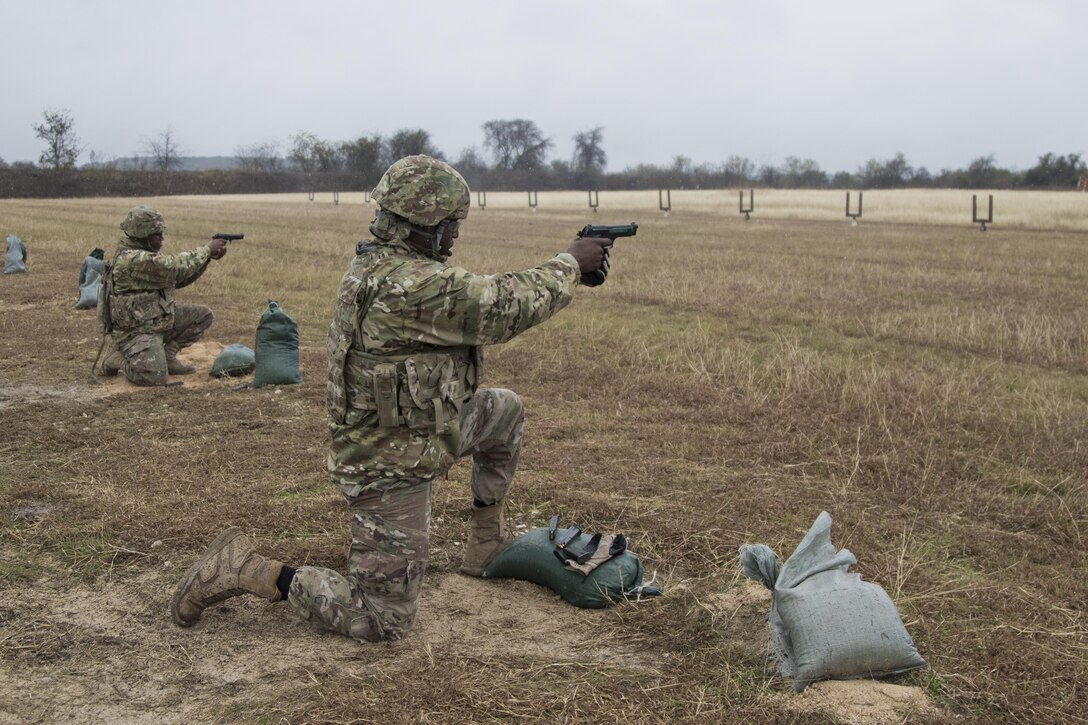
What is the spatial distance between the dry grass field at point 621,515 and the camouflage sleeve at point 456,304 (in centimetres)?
115

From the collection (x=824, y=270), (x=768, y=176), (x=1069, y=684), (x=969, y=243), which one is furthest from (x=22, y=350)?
(x=768, y=176)

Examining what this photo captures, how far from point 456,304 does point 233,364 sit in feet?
A: 17.2

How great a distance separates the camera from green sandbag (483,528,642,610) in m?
3.93

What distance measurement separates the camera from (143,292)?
7996 mm

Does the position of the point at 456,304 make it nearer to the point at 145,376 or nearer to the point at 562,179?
the point at 145,376

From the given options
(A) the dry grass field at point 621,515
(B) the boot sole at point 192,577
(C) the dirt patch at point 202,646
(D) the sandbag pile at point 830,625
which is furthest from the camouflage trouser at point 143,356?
(D) the sandbag pile at point 830,625

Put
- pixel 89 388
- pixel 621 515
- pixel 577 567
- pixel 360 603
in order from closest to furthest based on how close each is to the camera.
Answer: pixel 360 603, pixel 577 567, pixel 621 515, pixel 89 388

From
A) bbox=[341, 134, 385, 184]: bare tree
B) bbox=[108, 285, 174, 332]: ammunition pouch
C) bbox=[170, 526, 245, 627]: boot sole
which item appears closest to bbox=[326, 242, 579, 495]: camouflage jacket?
bbox=[170, 526, 245, 627]: boot sole

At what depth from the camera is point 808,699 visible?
10.5ft

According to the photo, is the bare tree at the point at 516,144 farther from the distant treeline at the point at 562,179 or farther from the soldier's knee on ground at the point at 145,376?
the soldier's knee on ground at the point at 145,376

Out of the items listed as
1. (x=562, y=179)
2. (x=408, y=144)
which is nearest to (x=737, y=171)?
(x=562, y=179)

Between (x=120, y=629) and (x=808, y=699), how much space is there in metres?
2.57

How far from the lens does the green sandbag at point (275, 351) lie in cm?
771

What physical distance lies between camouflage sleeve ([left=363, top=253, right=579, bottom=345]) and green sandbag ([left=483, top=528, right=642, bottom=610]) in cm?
99
